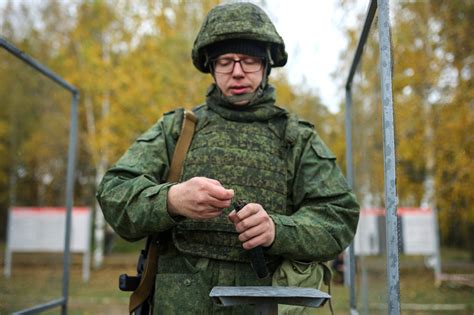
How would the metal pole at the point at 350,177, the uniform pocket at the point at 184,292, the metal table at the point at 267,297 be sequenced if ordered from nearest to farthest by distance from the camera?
1. the metal table at the point at 267,297
2. the uniform pocket at the point at 184,292
3. the metal pole at the point at 350,177

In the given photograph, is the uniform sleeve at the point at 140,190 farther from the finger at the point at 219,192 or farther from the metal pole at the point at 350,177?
the metal pole at the point at 350,177

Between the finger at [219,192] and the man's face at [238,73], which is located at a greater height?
the man's face at [238,73]

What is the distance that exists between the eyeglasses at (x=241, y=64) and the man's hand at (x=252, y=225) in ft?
2.01

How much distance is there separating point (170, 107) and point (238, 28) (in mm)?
8714

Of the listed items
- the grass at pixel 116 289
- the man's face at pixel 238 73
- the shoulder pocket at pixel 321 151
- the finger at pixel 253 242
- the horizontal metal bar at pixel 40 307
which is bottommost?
the grass at pixel 116 289

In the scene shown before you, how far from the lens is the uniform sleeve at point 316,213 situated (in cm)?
161

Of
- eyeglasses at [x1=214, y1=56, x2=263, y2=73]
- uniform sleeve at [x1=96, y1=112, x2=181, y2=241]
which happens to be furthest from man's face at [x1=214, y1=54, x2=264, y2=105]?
uniform sleeve at [x1=96, y1=112, x2=181, y2=241]

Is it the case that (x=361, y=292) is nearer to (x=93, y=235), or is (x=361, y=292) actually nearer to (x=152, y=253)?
(x=152, y=253)

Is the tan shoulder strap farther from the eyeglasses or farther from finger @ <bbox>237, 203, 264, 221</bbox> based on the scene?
finger @ <bbox>237, 203, 264, 221</bbox>

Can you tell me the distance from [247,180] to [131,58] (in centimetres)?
1121

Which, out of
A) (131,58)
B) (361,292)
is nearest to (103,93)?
(131,58)

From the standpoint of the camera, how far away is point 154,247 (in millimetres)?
1833

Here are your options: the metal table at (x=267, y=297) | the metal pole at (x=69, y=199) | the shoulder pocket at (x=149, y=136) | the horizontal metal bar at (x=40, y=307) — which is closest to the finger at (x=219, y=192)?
the metal table at (x=267, y=297)

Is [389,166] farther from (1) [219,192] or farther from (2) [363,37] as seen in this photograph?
(2) [363,37]
